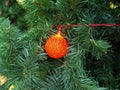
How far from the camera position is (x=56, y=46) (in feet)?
1.80

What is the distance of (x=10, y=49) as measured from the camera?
565 millimetres

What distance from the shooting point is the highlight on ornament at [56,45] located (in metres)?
0.55

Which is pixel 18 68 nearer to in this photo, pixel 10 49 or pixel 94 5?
pixel 10 49

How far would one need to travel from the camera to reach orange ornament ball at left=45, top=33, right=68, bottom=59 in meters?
0.55

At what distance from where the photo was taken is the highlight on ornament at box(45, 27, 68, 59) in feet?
1.81

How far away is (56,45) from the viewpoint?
550 millimetres

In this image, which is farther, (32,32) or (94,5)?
(94,5)

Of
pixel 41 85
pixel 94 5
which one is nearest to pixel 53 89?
pixel 41 85

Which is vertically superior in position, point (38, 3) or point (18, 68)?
point (38, 3)

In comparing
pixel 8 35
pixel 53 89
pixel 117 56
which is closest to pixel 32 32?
pixel 8 35

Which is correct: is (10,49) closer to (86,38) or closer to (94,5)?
(86,38)

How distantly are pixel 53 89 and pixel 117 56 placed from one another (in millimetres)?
202

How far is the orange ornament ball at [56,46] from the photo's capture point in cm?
55

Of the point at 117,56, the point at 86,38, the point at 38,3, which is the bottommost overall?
the point at 117,56
